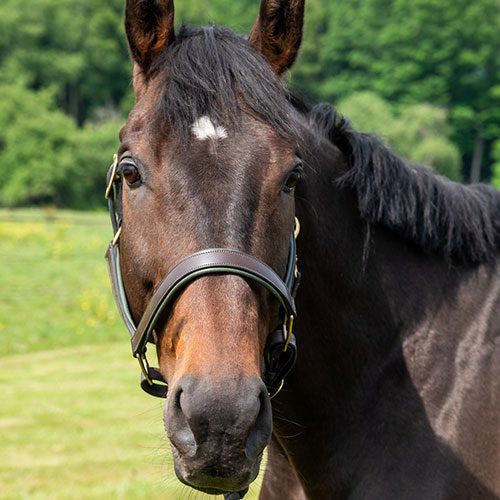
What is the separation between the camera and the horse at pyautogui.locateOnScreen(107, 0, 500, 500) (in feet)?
7.89

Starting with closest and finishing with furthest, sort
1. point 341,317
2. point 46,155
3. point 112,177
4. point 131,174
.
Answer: point 131,174
point 112,177
point 341,317
point 46,155

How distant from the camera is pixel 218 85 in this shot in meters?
2.75

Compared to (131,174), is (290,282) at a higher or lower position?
lower

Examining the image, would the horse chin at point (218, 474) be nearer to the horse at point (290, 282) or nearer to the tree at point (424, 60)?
the horse at point (290, 282)

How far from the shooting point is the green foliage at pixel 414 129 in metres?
46.2

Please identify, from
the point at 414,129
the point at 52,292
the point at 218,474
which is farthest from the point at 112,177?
the point at 414,129

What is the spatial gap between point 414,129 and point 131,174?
48938 mm

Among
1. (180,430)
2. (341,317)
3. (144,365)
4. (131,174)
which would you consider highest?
(131,174)

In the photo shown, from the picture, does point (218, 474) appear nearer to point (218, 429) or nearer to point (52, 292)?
point (218, 429)

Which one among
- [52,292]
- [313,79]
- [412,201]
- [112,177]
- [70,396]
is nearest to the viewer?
[112,177]

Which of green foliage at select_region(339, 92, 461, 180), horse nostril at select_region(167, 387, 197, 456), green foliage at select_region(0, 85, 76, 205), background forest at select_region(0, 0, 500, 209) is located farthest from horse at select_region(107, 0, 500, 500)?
green foliage at select_region(0, 85, 76, 205)

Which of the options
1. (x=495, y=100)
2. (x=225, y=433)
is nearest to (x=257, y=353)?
(x=225, y=433)

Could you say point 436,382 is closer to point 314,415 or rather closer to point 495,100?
point 314,415

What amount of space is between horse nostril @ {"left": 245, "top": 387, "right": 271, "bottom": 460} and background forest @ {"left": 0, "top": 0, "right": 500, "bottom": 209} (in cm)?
4625
